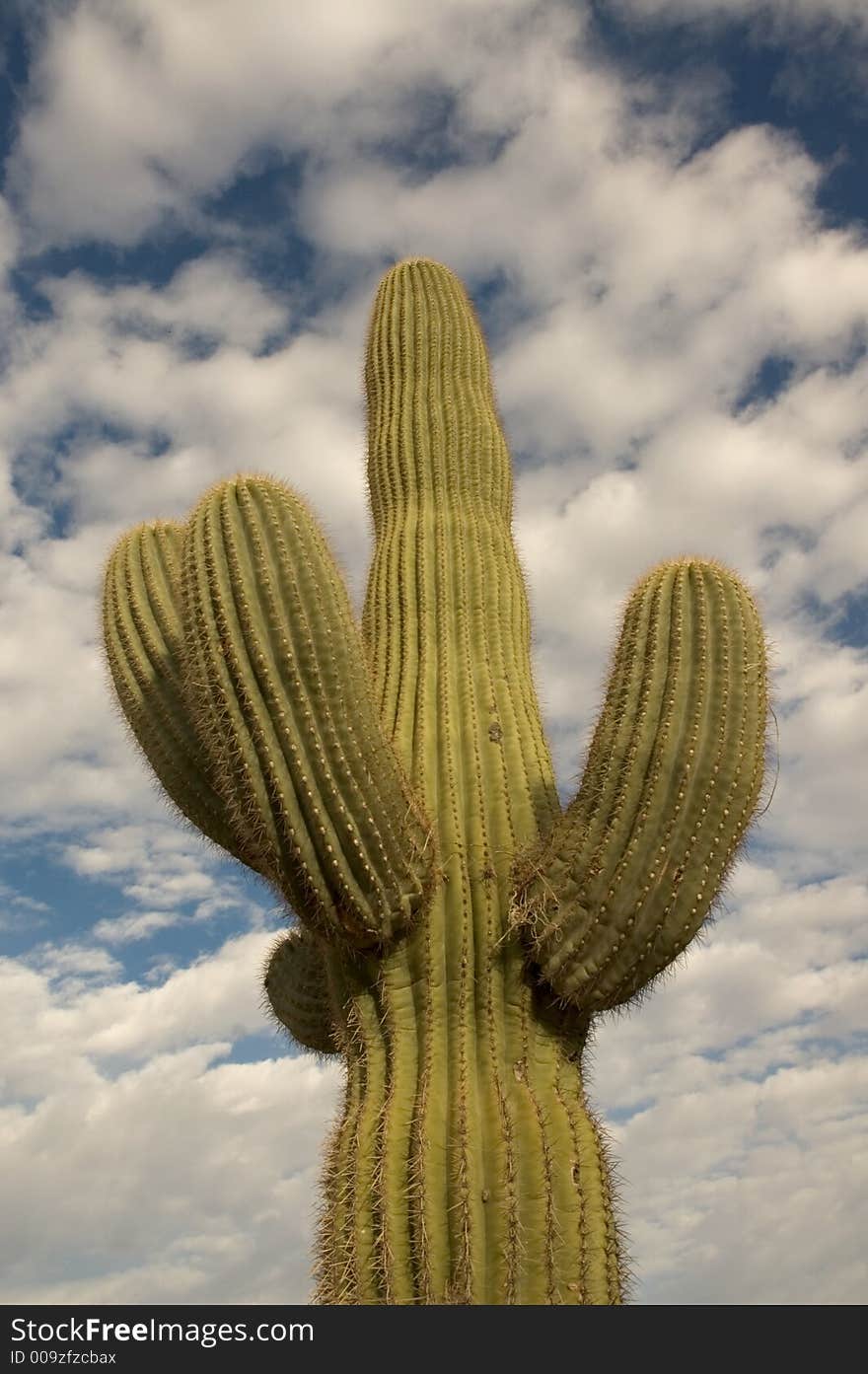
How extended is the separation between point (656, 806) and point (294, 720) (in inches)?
58.7

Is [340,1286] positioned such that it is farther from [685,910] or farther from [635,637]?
[635,637]

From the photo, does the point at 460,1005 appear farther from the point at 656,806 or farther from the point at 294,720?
the point at 294,720

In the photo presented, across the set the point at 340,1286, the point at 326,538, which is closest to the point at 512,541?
the point at 326,538

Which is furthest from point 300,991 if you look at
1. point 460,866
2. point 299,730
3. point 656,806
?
point 656,806

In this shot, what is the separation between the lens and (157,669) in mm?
5984

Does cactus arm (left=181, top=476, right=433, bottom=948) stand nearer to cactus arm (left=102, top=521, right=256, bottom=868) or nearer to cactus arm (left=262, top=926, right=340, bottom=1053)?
cactus arm (left=102, top=521, right=256, bottom=868)

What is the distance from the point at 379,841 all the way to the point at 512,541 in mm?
2509

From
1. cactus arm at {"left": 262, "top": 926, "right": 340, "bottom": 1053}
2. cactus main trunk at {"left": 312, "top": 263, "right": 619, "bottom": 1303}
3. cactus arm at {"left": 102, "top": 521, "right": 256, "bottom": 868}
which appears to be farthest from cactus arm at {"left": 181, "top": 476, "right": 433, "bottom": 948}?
cactus arm at {"left": 262, "top": 926, "right": 340, "bottom": 1053}

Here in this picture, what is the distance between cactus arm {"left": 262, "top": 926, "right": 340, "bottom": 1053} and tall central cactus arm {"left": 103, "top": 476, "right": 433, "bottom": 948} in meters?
1.42

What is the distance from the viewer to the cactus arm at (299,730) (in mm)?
4785

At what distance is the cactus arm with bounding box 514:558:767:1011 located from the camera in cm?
486

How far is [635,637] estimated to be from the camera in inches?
204

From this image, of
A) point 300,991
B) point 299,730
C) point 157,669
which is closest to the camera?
point 299,730

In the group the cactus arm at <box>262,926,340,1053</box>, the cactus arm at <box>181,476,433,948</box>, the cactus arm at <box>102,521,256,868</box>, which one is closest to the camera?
the cactus arm at <box>181,476,433,948</box>
